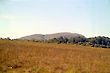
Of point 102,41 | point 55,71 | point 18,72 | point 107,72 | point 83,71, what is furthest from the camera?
point 102,41

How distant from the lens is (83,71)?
15.5 m

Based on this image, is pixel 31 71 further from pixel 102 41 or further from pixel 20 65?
pixel 102 41

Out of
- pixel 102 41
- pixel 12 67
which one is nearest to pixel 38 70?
pixel 12 67

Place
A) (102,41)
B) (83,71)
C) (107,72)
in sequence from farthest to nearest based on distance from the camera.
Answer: (102,41) → (107,72) → (83,71)

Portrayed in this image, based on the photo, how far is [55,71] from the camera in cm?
1455

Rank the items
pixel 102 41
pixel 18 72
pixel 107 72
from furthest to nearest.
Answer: pixel 102 41 < pixel 107 72 < pixel 18 72

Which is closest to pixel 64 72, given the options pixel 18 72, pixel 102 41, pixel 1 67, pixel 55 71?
pixel 55 71

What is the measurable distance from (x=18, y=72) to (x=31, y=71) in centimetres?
85

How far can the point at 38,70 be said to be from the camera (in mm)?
14109

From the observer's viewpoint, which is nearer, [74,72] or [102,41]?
[74,72]

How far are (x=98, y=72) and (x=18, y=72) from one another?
20.1ft

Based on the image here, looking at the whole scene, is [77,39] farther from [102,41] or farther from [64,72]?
[64,72]

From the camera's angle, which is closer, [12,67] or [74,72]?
[74,72]

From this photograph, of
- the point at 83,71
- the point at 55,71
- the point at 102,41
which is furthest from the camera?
the point at 102,41
